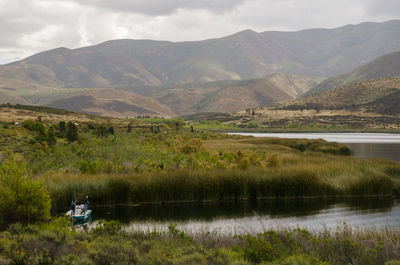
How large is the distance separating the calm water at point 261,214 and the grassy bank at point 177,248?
6873mm

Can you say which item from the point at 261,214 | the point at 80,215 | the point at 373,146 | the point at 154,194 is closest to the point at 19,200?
the point at 80,215

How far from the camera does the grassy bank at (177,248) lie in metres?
12.8

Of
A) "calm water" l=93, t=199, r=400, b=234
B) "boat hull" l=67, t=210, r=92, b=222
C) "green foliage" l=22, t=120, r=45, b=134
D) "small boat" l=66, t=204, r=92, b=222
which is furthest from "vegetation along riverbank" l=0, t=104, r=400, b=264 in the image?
"boat hull" l=67, t=210, r=92, b=222

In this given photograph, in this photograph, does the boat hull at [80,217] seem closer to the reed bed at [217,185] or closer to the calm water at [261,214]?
the calm water at [261,214]

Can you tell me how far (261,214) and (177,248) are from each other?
515 inches

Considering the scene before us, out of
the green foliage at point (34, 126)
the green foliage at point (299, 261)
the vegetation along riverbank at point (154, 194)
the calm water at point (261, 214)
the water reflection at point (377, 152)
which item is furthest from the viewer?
the water reflection at point (377, 152)

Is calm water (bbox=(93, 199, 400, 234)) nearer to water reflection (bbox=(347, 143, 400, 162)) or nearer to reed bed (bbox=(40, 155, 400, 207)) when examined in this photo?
reed bed (bbox=(40, 155, 400, 207))

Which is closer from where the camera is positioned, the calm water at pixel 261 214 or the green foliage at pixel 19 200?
the green foliage at pixel 19 200

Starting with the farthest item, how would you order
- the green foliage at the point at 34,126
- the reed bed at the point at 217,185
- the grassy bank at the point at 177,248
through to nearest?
the green foliage at the point at 34,126
the reed bed at the point at 217,185
the grassy bank at the point at 177,248

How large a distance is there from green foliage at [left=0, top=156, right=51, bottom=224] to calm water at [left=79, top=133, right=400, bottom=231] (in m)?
7.18

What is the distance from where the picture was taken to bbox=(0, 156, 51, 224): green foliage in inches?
636

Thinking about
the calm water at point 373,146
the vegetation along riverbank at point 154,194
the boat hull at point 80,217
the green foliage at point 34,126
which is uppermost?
the green foliage at point 34,126

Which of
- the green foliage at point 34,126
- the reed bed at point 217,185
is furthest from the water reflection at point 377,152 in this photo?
the green foliage at point 34,126

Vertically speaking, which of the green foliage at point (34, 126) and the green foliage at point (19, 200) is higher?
the green foliage at point (34, 126)
